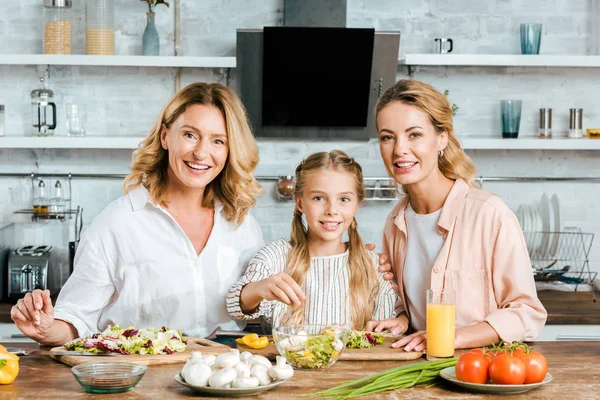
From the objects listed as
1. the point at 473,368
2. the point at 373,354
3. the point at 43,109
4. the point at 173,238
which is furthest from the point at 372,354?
the point at 43,109

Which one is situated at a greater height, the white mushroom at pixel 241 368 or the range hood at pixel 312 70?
the range hood at pixel 312 70

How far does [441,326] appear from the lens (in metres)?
2.15

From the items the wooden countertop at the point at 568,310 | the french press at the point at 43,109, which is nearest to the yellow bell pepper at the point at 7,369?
the wooden countertop at the point at 568,310

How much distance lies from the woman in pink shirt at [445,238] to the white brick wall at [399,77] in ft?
6.92

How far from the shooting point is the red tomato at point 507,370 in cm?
187

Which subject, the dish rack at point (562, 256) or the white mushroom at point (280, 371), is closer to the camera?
the white mushroom at point (280, 371)

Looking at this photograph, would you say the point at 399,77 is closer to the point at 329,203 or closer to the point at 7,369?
the point at 329,203

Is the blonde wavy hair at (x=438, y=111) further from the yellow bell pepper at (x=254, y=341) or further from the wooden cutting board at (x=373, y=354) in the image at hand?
the yellow bell pepper at (x=254, y=341)

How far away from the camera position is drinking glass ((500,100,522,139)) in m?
4.52

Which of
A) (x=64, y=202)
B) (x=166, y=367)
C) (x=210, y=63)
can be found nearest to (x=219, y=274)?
(x=166, y=367)

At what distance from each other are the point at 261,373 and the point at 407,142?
35.6 inches

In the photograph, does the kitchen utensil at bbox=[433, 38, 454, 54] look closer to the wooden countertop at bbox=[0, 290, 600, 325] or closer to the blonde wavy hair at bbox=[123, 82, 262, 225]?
the wooden countertop at bbox=[0, 290, 600, 325]

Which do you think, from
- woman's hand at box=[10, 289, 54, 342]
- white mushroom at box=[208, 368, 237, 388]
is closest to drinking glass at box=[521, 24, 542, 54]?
woman's hand at box=[10, 289, 54, 342]

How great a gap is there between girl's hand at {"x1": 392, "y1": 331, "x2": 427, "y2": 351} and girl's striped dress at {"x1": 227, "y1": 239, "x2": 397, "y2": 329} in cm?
27
